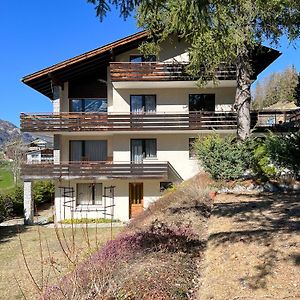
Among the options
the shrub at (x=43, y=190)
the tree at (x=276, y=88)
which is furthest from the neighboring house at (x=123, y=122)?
the tree at (x=276, y=88)

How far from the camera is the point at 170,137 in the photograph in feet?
82.7

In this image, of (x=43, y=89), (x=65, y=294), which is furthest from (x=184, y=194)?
(x=43, y=89)

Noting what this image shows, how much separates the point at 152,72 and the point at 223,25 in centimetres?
1727

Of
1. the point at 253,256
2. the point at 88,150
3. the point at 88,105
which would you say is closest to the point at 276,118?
the point at 88,105

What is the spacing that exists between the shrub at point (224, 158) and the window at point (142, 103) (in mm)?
7981

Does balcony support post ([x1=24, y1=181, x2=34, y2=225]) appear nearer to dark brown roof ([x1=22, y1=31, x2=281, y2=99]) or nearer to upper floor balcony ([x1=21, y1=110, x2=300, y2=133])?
upper floor balcony ([x1=21, y1=110, x2=300, y2=133])

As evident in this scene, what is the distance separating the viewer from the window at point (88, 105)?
2627 cm

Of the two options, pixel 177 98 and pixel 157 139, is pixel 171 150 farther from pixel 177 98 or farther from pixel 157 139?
pixel 177 98

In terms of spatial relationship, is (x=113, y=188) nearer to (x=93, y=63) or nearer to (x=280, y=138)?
(x=93, y=63)

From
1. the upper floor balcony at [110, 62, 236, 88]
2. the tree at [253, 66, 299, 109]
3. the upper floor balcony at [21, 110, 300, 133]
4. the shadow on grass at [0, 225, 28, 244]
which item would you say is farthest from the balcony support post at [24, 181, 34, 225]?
the tree at [253, 66, 299, 109]

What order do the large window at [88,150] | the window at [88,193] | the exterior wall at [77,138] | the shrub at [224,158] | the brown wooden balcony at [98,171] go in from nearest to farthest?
the shrub at [224,158]
the brown wooden balcony at [98,171]
the window at [88,193]
the exterior wall at [77,138]
the large window at [88,150]

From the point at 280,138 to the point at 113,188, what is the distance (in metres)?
Answer: 11.4

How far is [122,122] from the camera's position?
24.0 metres

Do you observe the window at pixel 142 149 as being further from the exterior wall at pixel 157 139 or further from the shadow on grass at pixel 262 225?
the shadow on grass at pixel 262 225
